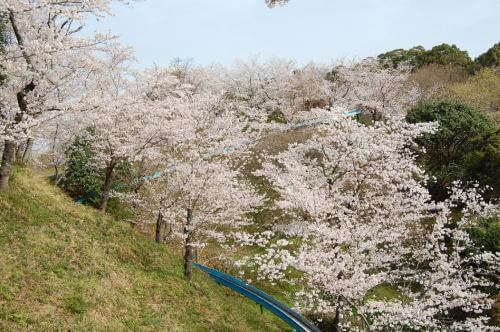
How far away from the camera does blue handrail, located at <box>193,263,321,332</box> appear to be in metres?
15.7

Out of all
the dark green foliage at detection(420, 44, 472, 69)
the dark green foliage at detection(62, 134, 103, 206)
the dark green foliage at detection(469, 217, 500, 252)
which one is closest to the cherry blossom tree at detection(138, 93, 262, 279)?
the dark green foliage at detection(62, 134, 103, 206)

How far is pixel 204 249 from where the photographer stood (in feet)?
81.7

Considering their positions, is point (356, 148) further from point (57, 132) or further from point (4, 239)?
point (57, 132)

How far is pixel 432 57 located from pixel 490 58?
6112mm

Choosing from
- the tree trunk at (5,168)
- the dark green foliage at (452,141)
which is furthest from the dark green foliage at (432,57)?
the tree trunk at (5,168)

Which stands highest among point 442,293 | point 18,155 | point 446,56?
point 446,56

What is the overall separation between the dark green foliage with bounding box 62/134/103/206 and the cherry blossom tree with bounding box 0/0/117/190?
804 cm

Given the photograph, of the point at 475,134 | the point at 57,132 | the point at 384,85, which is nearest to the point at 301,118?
the point at 384,85

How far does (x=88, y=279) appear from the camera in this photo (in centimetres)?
1230

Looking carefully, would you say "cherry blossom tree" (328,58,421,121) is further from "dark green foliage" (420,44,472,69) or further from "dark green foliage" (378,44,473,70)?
"dark green foliage" (420,44,472,69)

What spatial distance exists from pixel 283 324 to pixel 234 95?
3469 cm

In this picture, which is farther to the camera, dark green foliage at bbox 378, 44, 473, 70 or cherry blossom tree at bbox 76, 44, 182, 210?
dark green foliage at bbox 378, 44, 473, 70

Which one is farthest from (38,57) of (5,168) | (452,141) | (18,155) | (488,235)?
(452,141)

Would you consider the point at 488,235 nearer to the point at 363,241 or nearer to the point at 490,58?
the point at 363,241
